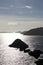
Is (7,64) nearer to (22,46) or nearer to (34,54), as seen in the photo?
(34,54)

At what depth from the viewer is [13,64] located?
7731cm

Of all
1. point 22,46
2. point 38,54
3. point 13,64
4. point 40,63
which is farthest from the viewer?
point 22,46

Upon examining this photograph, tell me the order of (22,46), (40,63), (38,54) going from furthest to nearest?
1. (22,46)
2. (38,54)
3. (40,63)

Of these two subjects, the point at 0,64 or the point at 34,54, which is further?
the point at 34,54

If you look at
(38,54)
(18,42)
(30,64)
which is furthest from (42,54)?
(18,42)

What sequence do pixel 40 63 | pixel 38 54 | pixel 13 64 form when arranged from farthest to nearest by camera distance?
pixel 38 54 → pixel 13 64 → pixel 40 63

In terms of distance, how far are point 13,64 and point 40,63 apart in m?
12.6

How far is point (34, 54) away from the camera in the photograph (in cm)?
9994

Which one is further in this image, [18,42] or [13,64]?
[18,42]

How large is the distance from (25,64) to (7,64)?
8.06 m

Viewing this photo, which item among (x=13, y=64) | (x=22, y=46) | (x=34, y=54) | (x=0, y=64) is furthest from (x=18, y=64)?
(x=22, y=46)

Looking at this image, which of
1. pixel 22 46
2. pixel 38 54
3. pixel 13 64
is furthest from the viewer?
pixel 22 46

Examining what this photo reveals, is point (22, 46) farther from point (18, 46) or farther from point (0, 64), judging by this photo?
point (0, 64)

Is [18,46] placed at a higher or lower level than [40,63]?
lower
